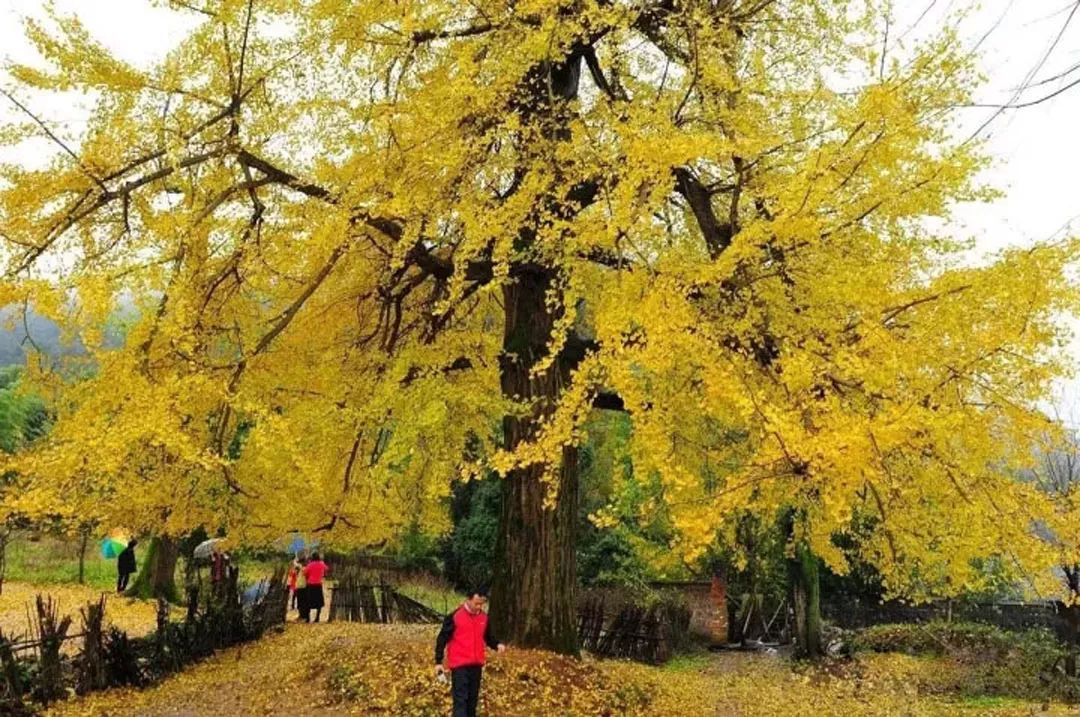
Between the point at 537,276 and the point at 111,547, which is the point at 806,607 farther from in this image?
the point at 111,547

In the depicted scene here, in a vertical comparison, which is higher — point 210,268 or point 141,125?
point 141,125

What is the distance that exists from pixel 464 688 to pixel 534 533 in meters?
2.44

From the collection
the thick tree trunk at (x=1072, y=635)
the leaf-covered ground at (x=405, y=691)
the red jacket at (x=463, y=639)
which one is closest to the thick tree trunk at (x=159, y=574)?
the leaf-covered ground at (x=405, y=691)

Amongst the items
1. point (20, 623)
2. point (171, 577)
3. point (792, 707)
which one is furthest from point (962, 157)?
point (171, 577)

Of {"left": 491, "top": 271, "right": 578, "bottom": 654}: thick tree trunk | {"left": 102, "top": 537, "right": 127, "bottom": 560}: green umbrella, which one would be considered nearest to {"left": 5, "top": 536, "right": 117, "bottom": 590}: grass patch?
{"left": 102, "top": 537, "right": 127, "bottom": 560}: green umbrella

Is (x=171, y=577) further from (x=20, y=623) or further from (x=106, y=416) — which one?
(x=106, y=416)

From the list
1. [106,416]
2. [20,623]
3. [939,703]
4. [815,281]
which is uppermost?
[815,281]

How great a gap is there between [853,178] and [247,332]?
6.32m

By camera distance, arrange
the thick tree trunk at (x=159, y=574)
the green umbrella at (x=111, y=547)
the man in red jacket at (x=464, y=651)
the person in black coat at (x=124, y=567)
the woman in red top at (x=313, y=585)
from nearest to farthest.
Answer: the man in red jacket at (x=464, y=651)
the woman in red top at (x=313, y=585)
the thick tree trunk at (x=159, y=574)
the person in black coat at (x=124, y=567)
the green umbrella at (x=111, y=547)

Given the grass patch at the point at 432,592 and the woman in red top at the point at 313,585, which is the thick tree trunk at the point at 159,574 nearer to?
the woman in red top at the point at 313,585

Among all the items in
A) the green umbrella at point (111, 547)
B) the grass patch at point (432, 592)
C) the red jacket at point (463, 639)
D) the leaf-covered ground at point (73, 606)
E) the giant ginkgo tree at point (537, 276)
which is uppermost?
the giant ginkgo tree at point (537, 276)

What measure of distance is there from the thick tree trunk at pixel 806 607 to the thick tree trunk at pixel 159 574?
12.5 metres

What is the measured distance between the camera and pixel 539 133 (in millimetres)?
6926

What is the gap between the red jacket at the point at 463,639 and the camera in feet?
19.7
